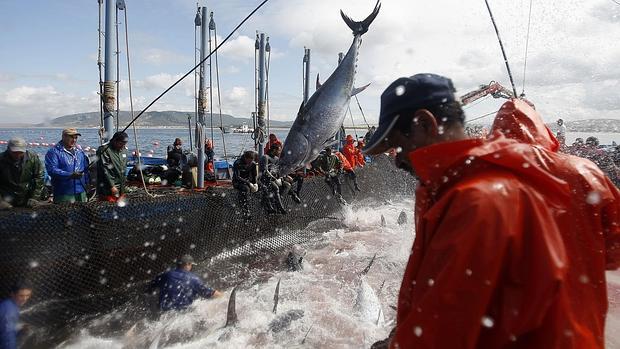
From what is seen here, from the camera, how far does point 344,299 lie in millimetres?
7699

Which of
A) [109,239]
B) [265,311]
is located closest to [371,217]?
[265,311]

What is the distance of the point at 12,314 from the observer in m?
4.68

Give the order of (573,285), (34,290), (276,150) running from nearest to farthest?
(573,285) → (34,290) → (276,150)

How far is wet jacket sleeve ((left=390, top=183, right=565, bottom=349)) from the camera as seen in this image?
106 cm

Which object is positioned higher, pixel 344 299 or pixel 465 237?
pixel 465 237

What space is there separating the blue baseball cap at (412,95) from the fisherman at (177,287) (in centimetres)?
558

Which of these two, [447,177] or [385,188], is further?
[385,188]

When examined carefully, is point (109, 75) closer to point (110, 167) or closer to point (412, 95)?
point (110, 167)

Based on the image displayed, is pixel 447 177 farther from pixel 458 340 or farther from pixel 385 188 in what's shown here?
Result: pixel 385 188

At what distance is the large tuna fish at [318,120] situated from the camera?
6.30 m

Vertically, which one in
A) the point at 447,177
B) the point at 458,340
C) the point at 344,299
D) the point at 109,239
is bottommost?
the point at 344,299

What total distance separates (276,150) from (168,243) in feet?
13.4

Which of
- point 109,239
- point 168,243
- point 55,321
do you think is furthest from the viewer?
point 168,243

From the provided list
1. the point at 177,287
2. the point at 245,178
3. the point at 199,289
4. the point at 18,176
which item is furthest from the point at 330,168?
the point at 18,176
